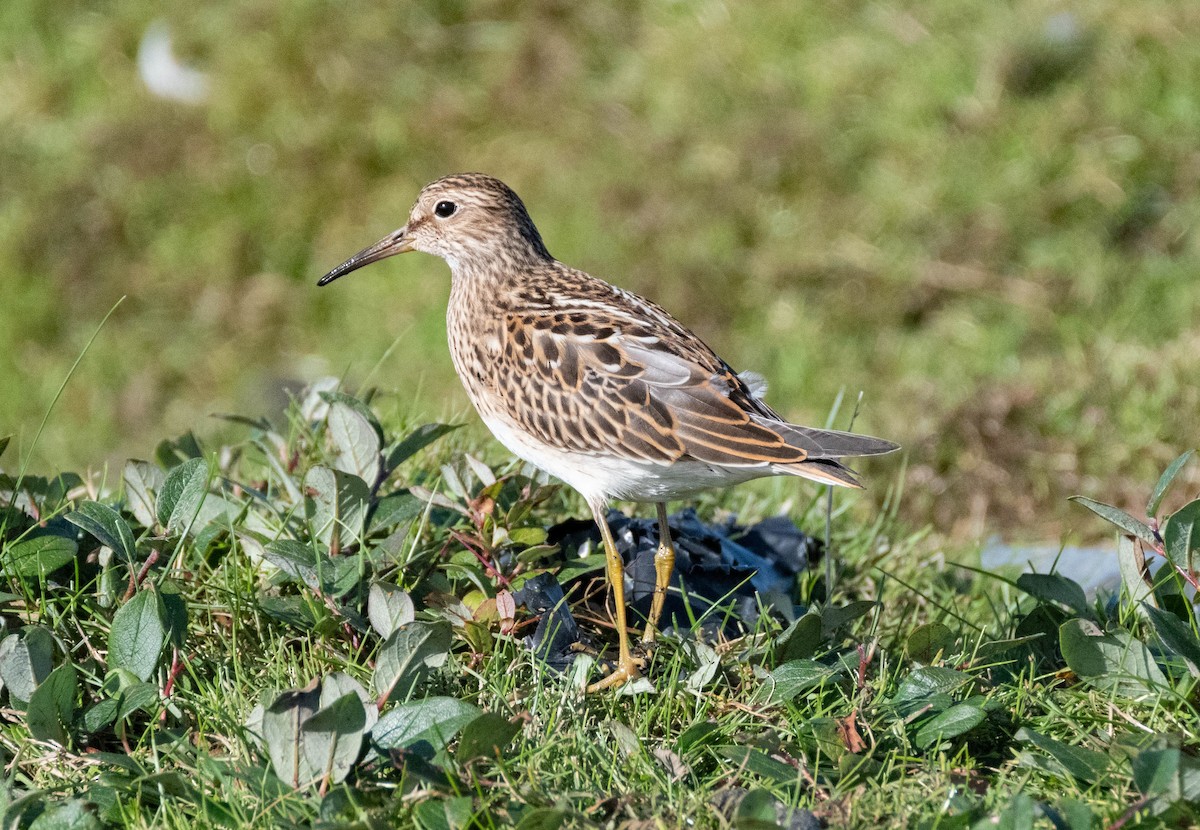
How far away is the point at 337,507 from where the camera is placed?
4117 mm

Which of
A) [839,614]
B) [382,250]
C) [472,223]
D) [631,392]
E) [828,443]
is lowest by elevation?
[839,614]

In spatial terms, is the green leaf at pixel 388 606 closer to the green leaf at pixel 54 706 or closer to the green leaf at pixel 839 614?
the green leaf at pixel 54 706

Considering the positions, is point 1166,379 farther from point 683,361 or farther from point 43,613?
point 43,613

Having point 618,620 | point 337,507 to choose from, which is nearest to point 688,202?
point 337,507

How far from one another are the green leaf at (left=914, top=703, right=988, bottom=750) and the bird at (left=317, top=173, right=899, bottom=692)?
68 centimetres

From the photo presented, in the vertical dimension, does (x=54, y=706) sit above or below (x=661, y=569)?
above

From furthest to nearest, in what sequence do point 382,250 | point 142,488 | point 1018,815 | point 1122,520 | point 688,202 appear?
1. point 688,202
2. point 382,250
3. point 142,488
4. point 1122,520
5. point 1018,815

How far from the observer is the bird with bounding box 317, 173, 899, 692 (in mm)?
4027

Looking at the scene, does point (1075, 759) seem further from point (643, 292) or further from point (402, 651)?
point (643, 292)

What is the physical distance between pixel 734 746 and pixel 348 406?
5.35 feet

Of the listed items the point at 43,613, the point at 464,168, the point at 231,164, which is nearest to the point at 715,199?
the point at 464,168

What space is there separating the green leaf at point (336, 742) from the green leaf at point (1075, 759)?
1600 millimetres

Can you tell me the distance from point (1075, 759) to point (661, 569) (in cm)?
136

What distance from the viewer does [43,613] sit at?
3857 millimetres
